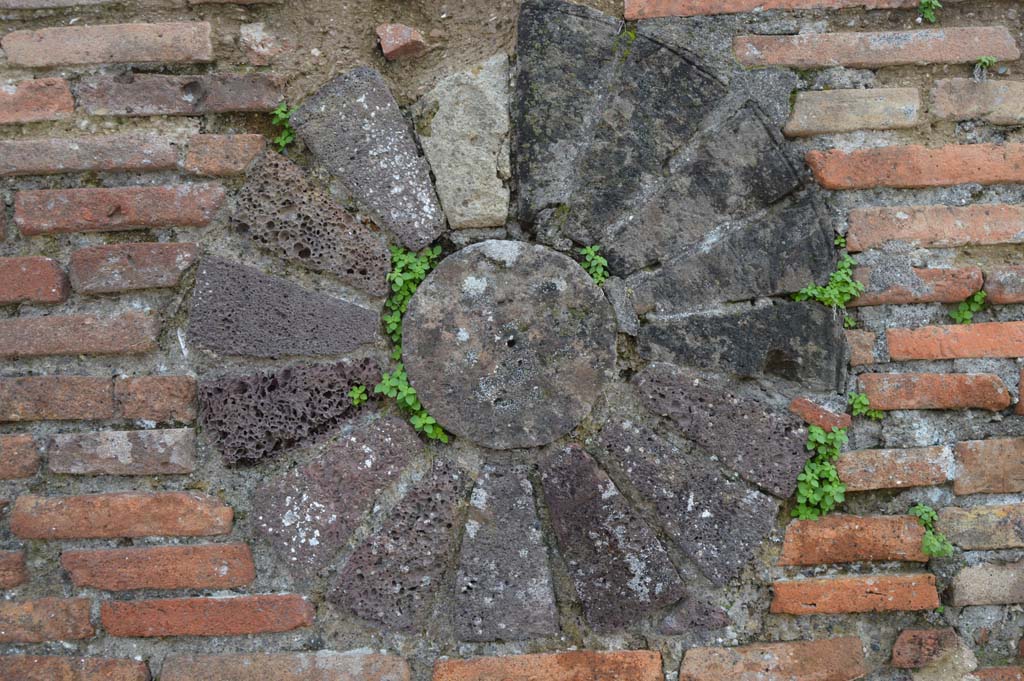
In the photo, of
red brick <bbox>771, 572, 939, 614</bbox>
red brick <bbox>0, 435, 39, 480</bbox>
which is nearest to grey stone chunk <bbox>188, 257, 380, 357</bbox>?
red brick <bbox>0, 435, 39, 480</bbox>

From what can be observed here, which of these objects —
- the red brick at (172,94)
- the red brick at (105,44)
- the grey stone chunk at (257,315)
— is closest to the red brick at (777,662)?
the grey stone chunk at (257,315)

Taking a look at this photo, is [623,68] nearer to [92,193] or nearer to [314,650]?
[92,193]

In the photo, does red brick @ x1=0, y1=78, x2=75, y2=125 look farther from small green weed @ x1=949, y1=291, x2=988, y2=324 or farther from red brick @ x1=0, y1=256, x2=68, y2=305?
small green weed @ x1=949, y1=291, x2=988, y2=324

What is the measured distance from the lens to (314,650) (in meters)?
1.90

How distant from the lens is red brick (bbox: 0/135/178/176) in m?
1.89

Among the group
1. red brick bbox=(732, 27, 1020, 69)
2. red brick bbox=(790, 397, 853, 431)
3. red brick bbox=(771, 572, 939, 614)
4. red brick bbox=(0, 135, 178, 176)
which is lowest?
red brick bbox=(771, 572, 939, 614)

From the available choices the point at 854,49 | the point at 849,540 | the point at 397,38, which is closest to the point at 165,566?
the point at 397,38

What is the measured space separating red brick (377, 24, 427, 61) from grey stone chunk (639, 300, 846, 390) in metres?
0.88

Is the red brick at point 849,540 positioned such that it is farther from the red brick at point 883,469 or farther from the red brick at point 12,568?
the red brick at point 12,568

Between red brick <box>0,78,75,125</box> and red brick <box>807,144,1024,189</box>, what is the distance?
1792mm

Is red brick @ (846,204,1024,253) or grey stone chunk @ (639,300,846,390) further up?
red brick @ (846,204,1024,253)

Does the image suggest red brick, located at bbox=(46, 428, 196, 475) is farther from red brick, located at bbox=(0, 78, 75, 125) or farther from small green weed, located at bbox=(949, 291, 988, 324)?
small green weed, located at bbox=(949, 291, 988, 324)

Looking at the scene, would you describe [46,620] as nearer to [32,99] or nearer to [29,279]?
[29,279]

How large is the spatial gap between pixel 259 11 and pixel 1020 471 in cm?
214
